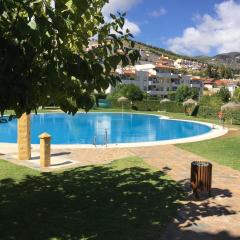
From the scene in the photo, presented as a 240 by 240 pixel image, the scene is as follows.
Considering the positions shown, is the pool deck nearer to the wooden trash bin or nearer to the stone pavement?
the stone pavement

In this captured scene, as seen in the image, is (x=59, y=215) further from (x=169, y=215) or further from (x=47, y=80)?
(x=47, y=80)

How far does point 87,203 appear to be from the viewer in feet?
33.8

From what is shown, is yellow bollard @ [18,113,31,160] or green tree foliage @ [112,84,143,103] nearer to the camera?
yellow bollard @ [18,113,31,160]

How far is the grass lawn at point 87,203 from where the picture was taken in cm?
825

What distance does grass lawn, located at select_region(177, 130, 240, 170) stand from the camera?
55.0 ft

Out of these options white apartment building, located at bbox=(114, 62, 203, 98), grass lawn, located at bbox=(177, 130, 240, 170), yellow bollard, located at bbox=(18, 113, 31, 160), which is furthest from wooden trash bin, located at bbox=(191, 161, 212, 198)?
white apartment building, located at bbox=(114, 62, 203, 98)

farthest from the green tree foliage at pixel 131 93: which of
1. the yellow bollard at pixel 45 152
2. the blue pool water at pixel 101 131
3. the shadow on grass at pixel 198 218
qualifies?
the shadow on grass at pixel 198 218

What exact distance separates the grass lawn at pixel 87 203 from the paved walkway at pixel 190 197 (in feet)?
1.34

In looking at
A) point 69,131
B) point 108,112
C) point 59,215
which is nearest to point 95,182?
point 59,215

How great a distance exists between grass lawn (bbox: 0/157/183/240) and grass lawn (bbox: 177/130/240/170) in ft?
12.5

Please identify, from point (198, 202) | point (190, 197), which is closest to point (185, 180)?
point (190, 197)

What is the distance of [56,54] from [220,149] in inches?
617

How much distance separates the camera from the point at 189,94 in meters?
66.4

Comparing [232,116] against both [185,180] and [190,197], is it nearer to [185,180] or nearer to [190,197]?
[185,180]
